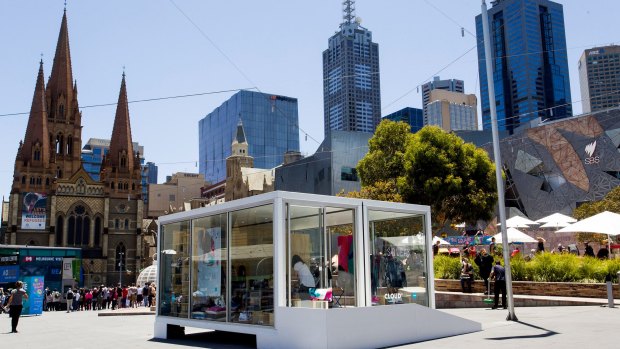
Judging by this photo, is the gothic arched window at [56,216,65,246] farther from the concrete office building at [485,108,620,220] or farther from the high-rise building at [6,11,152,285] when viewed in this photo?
the concrete office building at [485,108,620,220]

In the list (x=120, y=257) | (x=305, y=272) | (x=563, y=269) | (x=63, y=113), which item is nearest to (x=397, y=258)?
(x=305, y=272)

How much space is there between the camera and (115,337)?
15703 mm

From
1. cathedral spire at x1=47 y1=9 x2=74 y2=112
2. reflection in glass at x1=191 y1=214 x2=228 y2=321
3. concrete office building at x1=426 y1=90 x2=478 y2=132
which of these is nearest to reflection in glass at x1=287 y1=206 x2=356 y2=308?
reflection in glass at x1=191 y1=214 x2=228 y2=321

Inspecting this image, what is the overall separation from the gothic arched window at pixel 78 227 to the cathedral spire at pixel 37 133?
360 inches

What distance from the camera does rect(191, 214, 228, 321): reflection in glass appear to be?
1374 centimetres

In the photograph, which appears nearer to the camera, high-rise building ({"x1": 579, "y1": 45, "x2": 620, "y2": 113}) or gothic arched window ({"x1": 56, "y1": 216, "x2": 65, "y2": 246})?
gothic arched window ({"x1": 56, "y1": 216, "x2": 65, "y2": 246})

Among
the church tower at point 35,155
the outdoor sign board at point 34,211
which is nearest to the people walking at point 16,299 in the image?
the outdoor sign board at point 34,211

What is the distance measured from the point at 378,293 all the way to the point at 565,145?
39.2m

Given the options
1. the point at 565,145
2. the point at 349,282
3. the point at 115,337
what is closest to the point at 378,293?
the point at 349,282

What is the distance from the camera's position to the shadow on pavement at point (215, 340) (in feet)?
43.3

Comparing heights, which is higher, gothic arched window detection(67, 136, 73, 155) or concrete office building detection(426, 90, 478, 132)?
concrete office building detection(426, 90, 478, 132)

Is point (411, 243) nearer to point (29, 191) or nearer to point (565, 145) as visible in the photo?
point (565, 145)

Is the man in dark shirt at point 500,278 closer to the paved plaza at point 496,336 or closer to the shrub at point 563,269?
the paved plaza at point 496,336

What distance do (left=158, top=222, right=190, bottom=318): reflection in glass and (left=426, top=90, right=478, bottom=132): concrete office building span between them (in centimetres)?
10069
